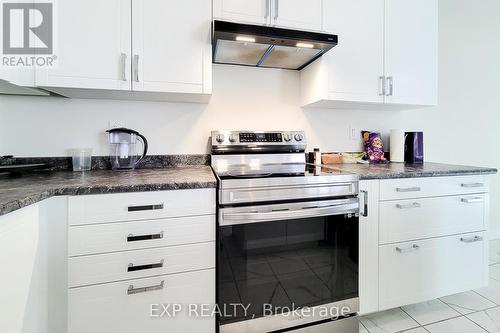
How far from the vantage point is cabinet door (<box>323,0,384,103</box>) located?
1.67 m

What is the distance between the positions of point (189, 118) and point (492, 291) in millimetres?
2650

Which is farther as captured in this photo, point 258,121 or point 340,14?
point 258,121

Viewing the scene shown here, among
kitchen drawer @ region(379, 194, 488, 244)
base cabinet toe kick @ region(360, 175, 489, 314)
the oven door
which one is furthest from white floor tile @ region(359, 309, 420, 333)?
kitchen drawer @ region(379, 194, 488, 244)

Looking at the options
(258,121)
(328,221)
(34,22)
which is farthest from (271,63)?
(34,22)

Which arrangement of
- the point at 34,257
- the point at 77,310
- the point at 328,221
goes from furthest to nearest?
the point at 328,221, the point at 77,310, the point at 34,257

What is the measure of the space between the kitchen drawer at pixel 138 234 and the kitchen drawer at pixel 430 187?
1.08 metres

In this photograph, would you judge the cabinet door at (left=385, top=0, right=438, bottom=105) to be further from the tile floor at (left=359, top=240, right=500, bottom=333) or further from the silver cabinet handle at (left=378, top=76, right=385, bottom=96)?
the tile floor at (left=359, top=240, right=500, bottom=333)

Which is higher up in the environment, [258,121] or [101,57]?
[101,57]

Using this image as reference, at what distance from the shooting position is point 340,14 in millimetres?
1659

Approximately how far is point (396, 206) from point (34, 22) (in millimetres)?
2246

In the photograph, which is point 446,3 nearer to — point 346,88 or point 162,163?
point 346,88

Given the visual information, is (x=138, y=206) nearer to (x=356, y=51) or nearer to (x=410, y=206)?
(x=410, y=206)

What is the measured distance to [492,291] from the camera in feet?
6.06

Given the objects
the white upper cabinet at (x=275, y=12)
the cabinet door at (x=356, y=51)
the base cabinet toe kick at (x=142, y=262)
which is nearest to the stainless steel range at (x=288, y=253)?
the base cabinet toe kick at (x=142, y=262)
